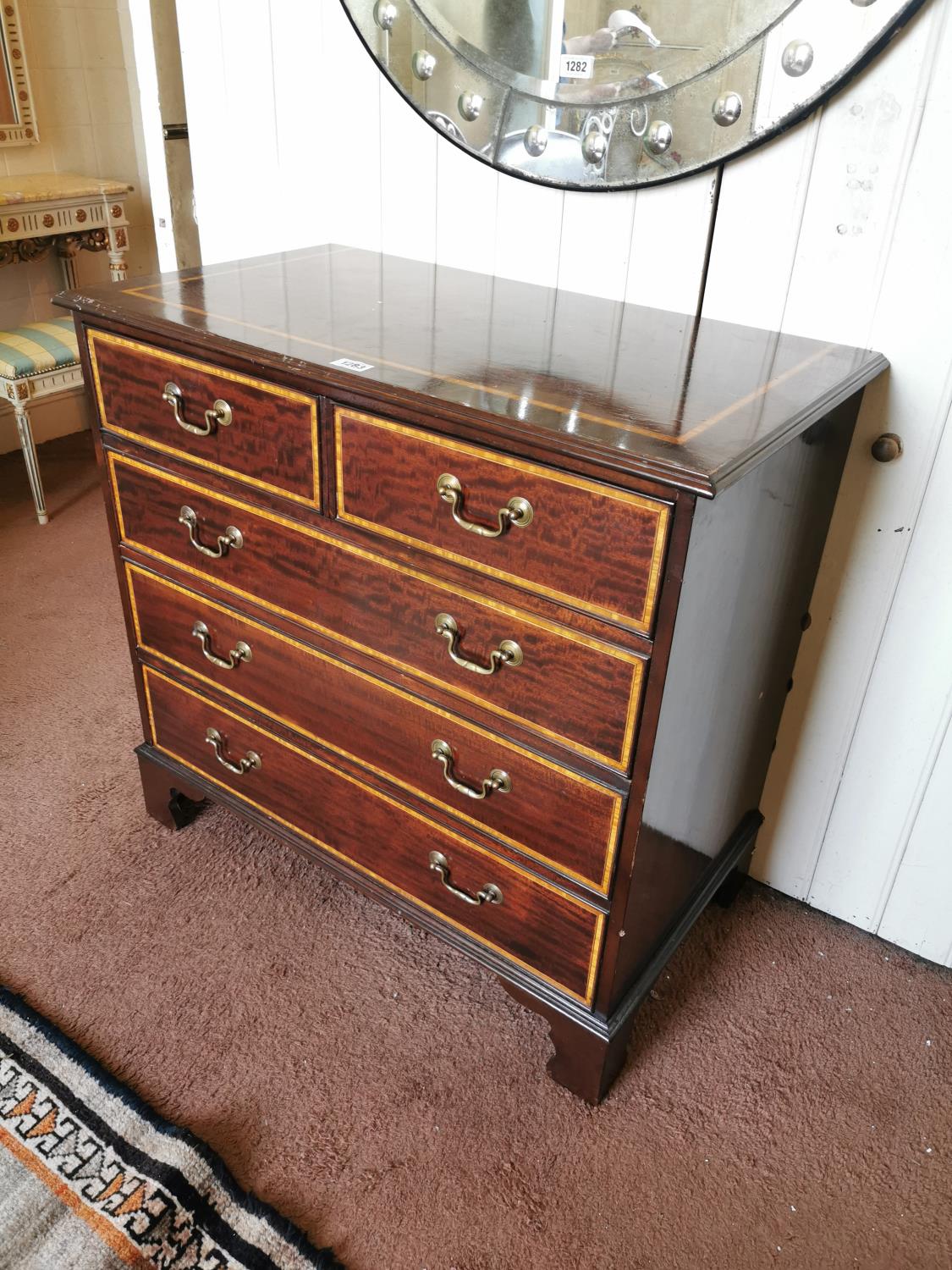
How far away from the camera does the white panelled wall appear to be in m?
1.30

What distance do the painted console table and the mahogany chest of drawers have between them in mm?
1740

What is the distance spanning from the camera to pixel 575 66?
141cm

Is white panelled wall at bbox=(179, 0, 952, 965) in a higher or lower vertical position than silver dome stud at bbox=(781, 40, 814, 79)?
lower

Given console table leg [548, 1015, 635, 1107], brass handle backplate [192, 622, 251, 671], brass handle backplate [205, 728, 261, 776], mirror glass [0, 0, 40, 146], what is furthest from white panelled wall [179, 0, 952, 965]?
mirror glass [0, 0, 40, 146]

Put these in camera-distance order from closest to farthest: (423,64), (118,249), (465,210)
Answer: (423,64) < (465,210) < (118,249)

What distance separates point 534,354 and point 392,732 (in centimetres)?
56

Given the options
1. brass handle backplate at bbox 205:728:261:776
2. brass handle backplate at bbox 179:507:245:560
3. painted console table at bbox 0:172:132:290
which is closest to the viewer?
brass handle backplate at bbox 179:507:245:560

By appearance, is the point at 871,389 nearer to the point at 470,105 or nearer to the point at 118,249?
the point at 470,105

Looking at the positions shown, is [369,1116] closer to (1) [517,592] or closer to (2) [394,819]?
(2) [394,819]

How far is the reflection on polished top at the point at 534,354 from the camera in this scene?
1040mm

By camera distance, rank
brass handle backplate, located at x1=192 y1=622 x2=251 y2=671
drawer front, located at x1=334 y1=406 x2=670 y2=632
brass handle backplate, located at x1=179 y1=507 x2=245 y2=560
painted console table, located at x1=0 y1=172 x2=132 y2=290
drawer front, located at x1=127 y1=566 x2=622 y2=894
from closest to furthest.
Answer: drawer front, located at x1=334 y1=406 x2=670 y2=632 → drawer front, located at x1=127 y1=566 x2=622 y2=894 → brass handle backplate, located at x1=179 y1=507 x2=245 y2=560 → brass handle backplate, located at x1=192 y1=622 x2=251 y2=671 → painted console table, located at x1=0 y1=172 x2=132 y2=290

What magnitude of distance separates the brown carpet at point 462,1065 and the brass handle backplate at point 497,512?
857 mm

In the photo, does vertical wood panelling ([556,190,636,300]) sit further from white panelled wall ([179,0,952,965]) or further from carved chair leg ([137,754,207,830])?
carved chair leg ([137,754,207,830])

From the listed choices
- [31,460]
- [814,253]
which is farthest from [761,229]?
[31,460]
